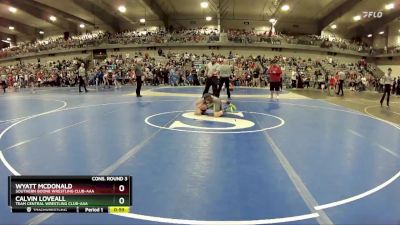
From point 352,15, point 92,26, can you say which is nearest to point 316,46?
point 352,15

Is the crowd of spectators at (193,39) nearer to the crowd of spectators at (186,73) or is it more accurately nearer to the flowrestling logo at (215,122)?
the crowd of spectators at (186,73)

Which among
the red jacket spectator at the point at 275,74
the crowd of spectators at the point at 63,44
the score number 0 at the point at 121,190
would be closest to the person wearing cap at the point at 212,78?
the red jacket spectator at the point at 275,74

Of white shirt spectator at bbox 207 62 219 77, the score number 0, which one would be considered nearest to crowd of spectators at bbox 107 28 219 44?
white shirt spectator at bbox 207 62 219 77

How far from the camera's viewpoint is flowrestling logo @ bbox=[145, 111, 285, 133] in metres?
8.07

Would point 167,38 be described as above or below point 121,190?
above

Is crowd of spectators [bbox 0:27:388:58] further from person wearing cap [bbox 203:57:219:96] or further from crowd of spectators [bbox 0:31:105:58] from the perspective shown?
person wearing cap [bbox 203:57:219:96]

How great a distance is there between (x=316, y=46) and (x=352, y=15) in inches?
205

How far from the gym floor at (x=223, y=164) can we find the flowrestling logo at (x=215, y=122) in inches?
1.1

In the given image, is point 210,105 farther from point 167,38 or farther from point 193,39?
point 167,38

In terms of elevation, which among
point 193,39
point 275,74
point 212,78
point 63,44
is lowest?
point 212,78

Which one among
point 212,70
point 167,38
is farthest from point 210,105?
point 167,38
